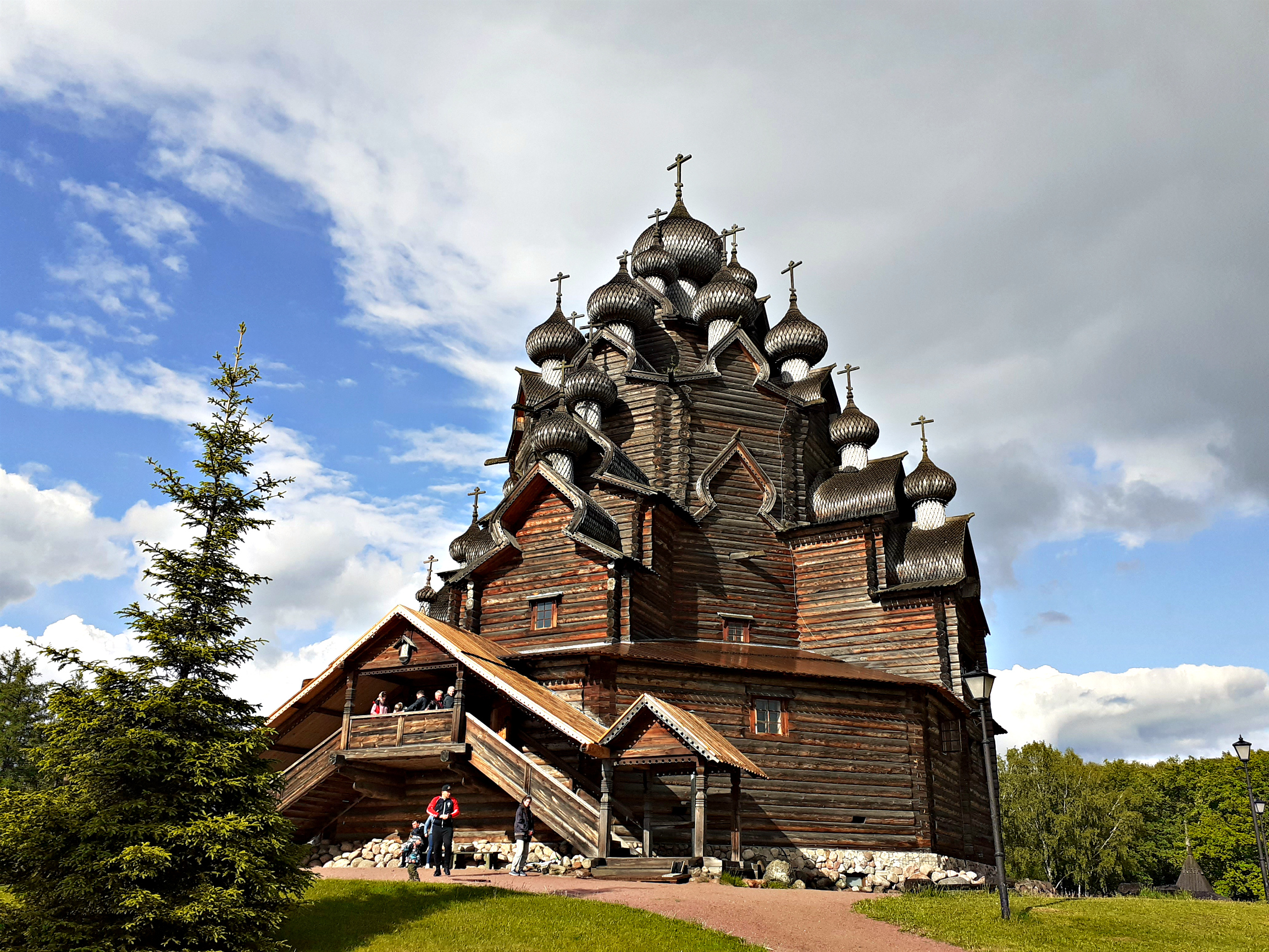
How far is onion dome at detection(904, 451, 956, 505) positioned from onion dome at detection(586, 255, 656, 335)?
9.49 m

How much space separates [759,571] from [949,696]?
6213 mm

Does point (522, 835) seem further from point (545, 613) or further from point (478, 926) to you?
point (545, 613)

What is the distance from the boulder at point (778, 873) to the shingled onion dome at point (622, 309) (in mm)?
16778

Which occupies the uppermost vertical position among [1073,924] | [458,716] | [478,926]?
[458,716]

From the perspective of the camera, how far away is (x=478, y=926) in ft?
36.4

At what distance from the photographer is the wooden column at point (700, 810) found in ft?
51.2

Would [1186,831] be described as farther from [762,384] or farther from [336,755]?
[336,755]

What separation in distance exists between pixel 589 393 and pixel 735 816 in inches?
557

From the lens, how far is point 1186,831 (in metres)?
52.7

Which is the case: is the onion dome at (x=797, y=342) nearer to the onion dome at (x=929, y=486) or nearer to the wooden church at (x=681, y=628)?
the wooden church at (x=681, y=628)

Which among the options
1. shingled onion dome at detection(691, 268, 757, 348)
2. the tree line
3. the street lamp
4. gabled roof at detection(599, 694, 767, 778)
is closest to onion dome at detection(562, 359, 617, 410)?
shingled onion dome at detection(691, 268, 757, 348)

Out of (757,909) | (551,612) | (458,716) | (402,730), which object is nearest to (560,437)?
(551,612)

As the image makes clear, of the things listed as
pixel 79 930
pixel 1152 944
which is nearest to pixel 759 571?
pixel 1152 944

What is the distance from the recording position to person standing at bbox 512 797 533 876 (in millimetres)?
15617
